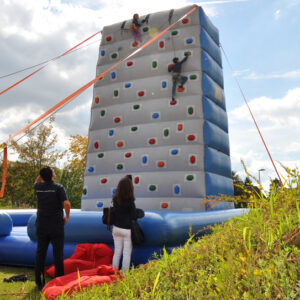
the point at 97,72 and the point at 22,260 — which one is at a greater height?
the point at 97,72

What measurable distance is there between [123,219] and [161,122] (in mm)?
2883

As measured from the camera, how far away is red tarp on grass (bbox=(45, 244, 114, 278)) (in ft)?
14.4

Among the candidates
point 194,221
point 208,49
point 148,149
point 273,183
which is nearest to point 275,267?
point 273,183

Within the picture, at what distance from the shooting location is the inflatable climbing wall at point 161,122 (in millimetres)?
6328

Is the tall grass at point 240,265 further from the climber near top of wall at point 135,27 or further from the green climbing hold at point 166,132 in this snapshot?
the climber near top of wall at point 135,27

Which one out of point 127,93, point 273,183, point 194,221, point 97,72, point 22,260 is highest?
point 97,72

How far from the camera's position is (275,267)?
5.94 ft

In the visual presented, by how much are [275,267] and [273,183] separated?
86 centimetres

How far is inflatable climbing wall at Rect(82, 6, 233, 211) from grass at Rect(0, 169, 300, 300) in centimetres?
378

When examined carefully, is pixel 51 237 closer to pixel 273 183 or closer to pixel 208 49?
pixel 273 183

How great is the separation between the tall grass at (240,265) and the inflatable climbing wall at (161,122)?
3.79 metres

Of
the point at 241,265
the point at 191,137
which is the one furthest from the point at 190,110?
the point at 241,265

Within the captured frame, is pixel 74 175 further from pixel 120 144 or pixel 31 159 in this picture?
pixel 120 144

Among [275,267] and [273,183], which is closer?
[275,267]
